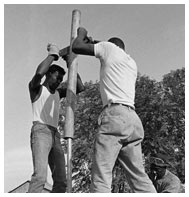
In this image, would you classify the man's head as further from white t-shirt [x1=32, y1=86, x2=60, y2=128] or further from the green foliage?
the green foliage

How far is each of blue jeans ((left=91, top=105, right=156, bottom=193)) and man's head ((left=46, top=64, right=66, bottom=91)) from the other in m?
1.54

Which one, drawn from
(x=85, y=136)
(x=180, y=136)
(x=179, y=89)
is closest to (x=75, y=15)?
(x=85, y=136)

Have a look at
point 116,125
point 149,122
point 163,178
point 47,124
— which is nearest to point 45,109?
point 47,124

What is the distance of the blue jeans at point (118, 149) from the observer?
285cm

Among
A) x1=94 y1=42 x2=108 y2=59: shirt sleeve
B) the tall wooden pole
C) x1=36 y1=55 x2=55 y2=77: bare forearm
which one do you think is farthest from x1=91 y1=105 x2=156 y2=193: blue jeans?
x1=36 y1=55 x2=55 y2=77: bare forearm

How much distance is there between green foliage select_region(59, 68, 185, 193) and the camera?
22.0 metres

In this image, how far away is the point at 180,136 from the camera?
2509 cm

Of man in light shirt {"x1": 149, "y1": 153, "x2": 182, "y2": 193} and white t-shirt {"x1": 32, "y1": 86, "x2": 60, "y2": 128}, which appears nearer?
white t-shirt {"x1": 32, "y1": 86, "x2": 60, "y2": 128}

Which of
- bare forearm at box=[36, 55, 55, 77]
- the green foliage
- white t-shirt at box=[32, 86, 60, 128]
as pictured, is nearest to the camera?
bare forearm at box=[36, 55, 55, 77]

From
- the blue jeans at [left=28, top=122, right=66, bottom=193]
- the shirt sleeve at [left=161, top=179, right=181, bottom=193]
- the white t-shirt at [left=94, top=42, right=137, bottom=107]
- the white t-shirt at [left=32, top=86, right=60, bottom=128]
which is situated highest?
the white t-shirt at [left=94, top=42, right=137, bottom=107]

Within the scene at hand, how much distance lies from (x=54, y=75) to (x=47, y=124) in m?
0.75

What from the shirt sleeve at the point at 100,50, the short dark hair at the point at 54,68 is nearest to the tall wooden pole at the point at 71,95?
the short dark hair at the point at 54,68

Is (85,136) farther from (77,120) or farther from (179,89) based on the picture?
(179,89)

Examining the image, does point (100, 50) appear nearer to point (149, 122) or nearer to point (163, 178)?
point (163, 178)
